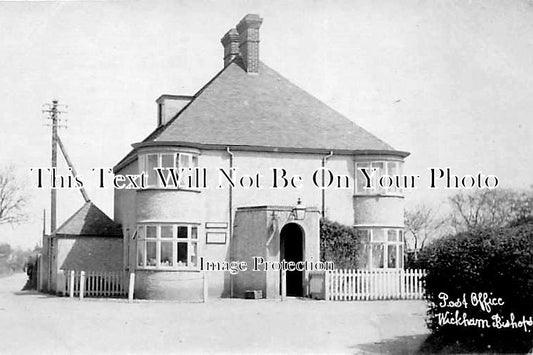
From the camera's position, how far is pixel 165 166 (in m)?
26.8

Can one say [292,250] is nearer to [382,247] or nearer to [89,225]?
[382,247]

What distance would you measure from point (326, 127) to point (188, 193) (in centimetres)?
644

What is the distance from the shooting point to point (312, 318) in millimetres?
18859

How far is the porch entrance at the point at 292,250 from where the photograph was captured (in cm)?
2811

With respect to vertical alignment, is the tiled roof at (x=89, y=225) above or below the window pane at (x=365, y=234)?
above

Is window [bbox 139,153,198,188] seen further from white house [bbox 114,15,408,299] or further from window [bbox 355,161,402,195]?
A: window [bbox 355,161,402,195]

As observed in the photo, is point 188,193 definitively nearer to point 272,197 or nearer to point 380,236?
point 272,197

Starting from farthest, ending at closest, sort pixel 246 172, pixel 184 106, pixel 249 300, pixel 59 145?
pixel 59 145, pixel 184 106, pixel 246 172, pixel 249 300

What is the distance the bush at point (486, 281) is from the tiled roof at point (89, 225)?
19784mm

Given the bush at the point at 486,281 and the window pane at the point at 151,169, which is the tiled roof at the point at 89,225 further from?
the bush at the point at 486,281

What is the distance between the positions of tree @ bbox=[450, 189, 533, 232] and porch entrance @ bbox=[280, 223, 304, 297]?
102ft

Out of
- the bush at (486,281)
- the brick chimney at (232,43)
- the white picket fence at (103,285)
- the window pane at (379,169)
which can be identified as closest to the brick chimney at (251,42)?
the brick chimney at (232,43)

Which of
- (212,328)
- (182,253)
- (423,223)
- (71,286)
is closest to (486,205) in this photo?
(423,223)

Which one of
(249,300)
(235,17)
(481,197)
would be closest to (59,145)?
(249,300)
